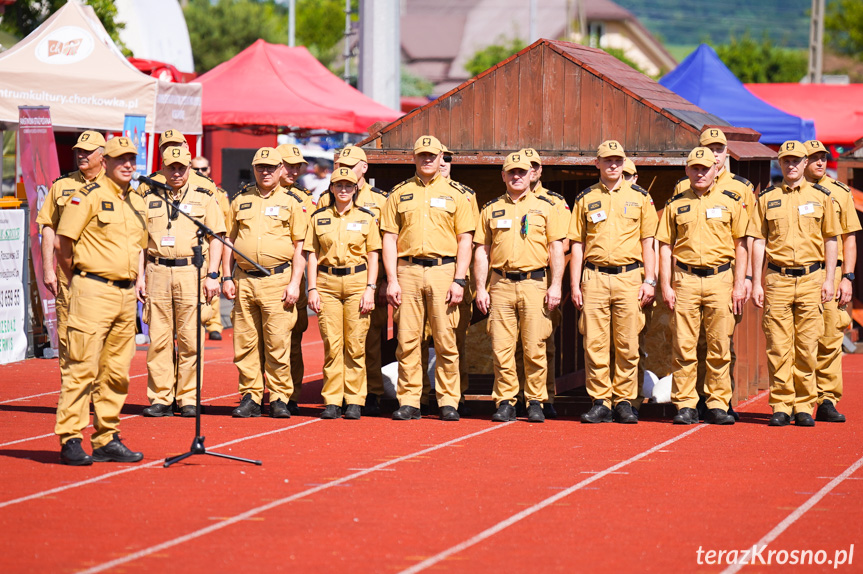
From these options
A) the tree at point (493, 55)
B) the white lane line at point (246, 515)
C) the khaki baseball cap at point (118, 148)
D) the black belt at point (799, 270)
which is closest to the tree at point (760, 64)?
the tree at point (493, 55)

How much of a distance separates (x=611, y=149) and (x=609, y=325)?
1.40 meters

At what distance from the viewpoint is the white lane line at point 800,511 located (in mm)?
6598

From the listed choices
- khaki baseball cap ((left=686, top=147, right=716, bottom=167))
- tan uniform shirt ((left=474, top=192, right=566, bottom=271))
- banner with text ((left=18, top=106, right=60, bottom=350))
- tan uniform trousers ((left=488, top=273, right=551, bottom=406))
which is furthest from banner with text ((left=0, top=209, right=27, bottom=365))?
khaki baseball cap ((left=686, top=147, right=716, bottom=167))

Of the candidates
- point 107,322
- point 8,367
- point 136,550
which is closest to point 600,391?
point 107,322

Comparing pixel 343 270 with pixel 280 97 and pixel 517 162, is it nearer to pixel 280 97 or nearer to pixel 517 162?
pixel 517 162

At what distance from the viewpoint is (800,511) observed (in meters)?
7.72

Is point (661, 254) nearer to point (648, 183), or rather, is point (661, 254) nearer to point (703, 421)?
point (703, 421)

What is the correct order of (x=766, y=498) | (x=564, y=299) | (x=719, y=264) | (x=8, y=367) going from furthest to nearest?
A: (x=8, y=367)
(x=564, y=299)
(x=719, y=264)
(x=766, y=498)

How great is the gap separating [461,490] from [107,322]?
2.55 metres

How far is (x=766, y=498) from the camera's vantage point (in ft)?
26.4

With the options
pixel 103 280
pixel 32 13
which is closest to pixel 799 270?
pixel 103 280

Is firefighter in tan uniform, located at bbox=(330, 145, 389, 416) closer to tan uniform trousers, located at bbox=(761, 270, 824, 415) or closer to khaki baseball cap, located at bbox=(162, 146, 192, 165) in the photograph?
khaki baseball cap, located at bbox=(162, 146, 192, 165)

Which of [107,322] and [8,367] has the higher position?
[107,322]

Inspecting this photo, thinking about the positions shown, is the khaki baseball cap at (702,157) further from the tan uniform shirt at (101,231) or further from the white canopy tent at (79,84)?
the white canopy tent at (79,84)
